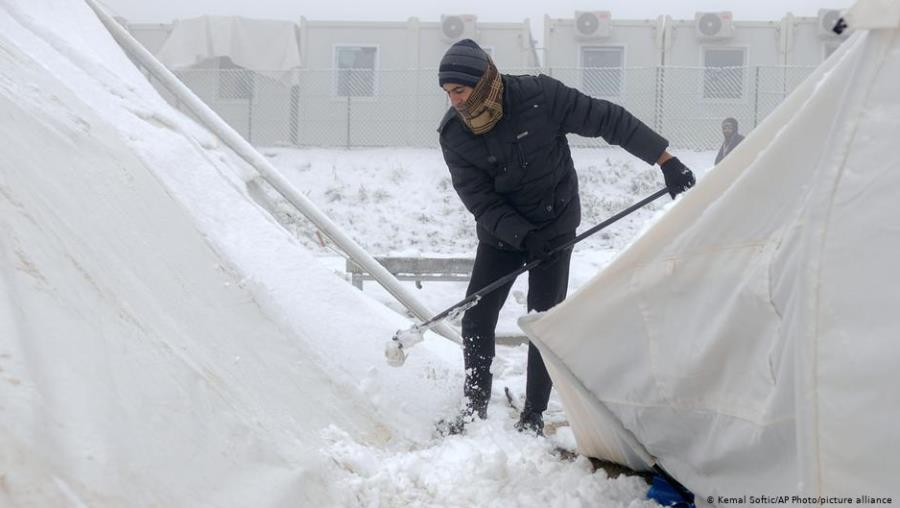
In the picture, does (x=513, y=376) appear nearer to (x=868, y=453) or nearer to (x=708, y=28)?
(x=868, y=453)

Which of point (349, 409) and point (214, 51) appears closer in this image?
point (349, 409)

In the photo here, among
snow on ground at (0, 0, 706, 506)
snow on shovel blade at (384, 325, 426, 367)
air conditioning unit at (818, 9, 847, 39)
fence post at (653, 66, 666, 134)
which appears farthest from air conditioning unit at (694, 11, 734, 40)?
snow on shovel blade at (384, 325, 426, 367)

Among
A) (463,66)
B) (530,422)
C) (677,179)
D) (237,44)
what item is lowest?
(530,422)

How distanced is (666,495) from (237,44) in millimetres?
14586

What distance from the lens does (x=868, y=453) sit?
64.2 inches

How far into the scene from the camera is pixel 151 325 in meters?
2.53

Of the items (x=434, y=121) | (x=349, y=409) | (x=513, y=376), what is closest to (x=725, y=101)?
(x=434, y=121)

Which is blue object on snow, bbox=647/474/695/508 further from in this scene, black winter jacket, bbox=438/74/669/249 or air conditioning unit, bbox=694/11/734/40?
air conditioning unit, bbox=694/11/734/40

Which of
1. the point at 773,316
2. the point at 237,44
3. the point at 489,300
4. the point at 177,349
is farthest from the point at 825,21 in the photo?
the point at 177,349

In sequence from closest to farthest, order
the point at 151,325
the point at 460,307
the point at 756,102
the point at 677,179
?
1. the point at 151,325
2. the point at 677,179
3. the point at 460,307
4. the point at 756,102

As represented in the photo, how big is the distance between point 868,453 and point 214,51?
15.3m

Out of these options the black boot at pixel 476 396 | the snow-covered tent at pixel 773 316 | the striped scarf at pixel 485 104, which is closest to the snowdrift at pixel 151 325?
the black boot at pixel 476 396

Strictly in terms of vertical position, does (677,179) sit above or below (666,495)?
above

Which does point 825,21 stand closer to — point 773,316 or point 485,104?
point 485,104
